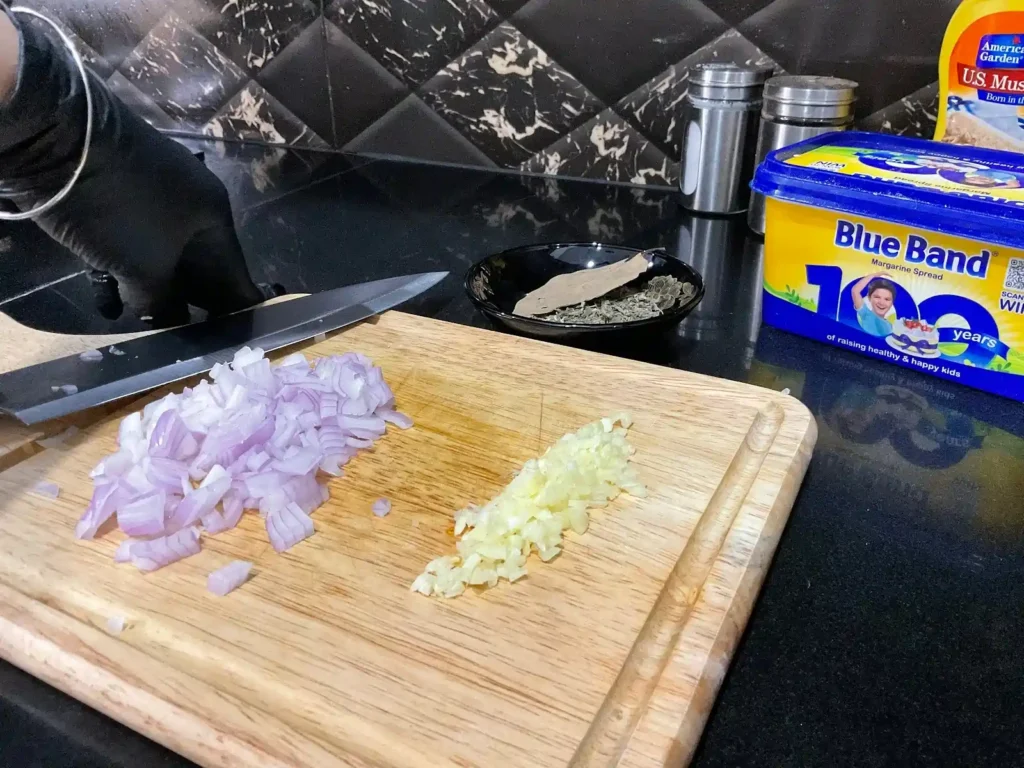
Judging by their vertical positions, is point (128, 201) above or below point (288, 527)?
above

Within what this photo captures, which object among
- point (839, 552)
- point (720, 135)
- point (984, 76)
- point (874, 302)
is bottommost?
point (839, 552)

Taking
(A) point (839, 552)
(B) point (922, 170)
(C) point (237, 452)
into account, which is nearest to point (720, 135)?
(B) point (922, 170)

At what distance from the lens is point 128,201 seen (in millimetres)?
1002

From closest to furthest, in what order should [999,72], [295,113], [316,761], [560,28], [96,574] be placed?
[316,761], [96,574], [999,72], [560,28], [295,113]

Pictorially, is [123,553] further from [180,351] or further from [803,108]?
[803,108]

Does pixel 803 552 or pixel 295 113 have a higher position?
pixel 295 113

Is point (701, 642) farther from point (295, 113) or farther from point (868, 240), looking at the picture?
point (295, 113)

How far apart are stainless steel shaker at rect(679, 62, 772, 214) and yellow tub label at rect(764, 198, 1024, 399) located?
16.5 inches

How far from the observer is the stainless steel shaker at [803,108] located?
113 cm

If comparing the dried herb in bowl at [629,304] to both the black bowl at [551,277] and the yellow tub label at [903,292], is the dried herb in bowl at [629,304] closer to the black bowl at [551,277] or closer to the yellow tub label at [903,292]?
the black bowl at [551,277]

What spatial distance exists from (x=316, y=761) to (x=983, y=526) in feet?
1.85

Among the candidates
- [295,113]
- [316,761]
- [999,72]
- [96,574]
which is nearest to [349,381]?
[96,574]

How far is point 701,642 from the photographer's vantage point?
0.53 m

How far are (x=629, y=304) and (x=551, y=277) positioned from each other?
0.13 meters
